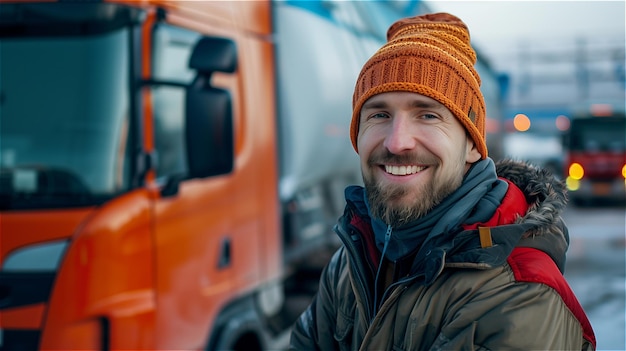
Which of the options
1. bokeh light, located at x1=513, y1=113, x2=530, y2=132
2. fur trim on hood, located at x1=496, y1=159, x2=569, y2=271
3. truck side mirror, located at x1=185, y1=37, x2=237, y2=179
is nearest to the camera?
fur trim on hood, located at x1=496, y1=159, x2=569, y2=271

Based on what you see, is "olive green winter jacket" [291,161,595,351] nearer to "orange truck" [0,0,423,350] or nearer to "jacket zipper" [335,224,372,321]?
"jacket zipper" [335,224,372,321]

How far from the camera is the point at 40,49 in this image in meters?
3.28

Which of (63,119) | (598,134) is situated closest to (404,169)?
(63,119)

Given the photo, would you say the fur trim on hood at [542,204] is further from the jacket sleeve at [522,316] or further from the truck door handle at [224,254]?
the truck door handle at [224,254]

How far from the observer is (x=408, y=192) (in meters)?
1.62

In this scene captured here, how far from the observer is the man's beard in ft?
5.26

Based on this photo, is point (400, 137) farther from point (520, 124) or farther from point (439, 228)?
point (520, 124)

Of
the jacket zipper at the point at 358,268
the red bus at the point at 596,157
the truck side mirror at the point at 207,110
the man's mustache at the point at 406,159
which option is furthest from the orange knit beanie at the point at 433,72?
the red bus at the point at 596,157

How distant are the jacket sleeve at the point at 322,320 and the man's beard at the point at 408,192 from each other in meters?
0.33

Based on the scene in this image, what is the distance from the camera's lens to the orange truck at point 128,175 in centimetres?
311

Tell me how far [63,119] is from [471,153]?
215 cm

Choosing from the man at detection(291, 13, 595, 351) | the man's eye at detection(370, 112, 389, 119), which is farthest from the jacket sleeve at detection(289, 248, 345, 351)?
the man's eye at detection(370, 112, 389, 119)

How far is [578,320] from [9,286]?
2488 mm

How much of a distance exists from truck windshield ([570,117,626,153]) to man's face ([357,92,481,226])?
1791cm
